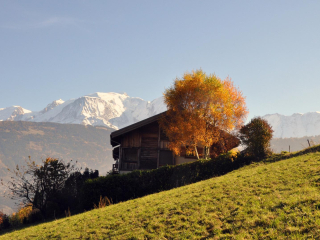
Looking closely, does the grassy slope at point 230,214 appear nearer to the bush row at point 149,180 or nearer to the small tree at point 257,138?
the bush row at point 149,180

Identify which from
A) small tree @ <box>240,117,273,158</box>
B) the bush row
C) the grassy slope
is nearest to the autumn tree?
small tree @ <box>240,117,273,158</box>

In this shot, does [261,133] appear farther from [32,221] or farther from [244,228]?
[32,221]

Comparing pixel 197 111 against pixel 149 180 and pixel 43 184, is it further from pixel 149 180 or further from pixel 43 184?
pixel 43 184

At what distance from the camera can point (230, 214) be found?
32.5ft

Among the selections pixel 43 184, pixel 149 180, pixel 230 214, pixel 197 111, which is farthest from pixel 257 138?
pixel 43 184

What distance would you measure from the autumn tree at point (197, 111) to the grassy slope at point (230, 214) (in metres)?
14.0

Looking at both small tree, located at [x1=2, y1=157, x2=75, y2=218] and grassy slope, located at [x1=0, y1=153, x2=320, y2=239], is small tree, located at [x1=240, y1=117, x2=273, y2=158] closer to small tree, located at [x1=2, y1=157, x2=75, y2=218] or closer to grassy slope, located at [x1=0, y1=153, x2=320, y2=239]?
grassy slope, located at [x1=0, y1=153, x2=320, y2=239]

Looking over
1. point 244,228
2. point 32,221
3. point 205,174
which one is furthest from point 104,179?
point 244,228

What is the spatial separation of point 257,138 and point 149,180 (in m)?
9.54

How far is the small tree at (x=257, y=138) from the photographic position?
2317 centimetres

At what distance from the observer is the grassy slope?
845cm

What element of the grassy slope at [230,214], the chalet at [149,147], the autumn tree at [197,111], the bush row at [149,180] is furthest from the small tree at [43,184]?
the grassy slope at [230,214]

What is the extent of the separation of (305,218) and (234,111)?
23.5 metres

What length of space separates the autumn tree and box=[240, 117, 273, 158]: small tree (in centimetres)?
482
